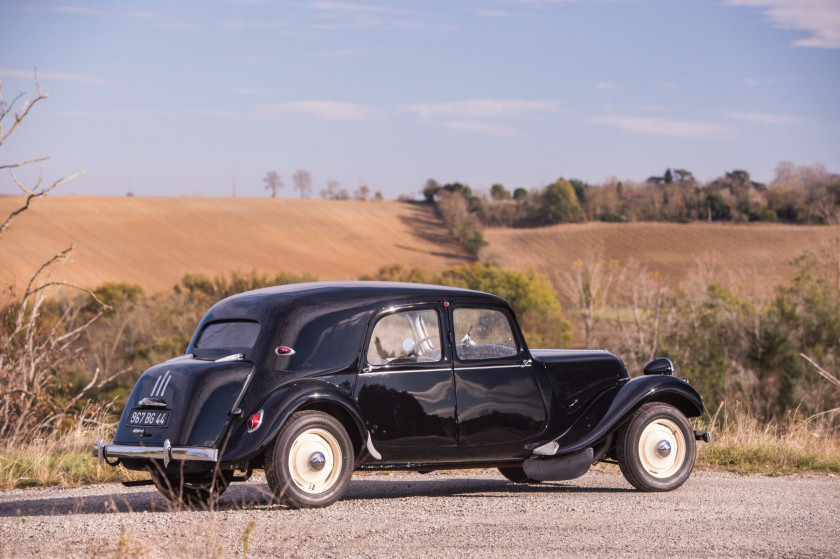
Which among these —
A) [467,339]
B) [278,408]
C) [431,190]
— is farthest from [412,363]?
[431,190]

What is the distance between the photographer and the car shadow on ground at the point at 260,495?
25.6ft

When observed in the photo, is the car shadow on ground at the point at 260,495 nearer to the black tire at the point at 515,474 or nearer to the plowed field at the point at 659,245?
the black tire at the point at 515,474

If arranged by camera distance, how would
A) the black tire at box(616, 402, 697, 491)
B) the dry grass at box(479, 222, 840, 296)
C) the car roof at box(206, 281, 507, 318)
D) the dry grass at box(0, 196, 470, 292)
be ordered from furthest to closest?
the dry grass at box(479, 222, 840, 296) < the dry grass at box(0, 196, 470, 292) < the black tire at box(616, 402, 697, 491) < the car roof at box(206, 281, 507, 318)

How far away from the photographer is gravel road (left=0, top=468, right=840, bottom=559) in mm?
5977

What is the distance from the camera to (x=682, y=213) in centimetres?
11306

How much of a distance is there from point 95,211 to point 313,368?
9642cm

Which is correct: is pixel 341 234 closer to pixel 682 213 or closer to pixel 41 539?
pixel 682 213

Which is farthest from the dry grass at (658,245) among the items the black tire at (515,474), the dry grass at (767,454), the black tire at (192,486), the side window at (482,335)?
the black tire at (192,486)

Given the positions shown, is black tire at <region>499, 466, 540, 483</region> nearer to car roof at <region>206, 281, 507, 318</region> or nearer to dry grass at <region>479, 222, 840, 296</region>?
car roof at <region>206, 281, 507, 318</region>

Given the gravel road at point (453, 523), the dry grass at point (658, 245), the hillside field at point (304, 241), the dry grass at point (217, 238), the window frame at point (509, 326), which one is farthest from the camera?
the dry grass at point (658, 245)

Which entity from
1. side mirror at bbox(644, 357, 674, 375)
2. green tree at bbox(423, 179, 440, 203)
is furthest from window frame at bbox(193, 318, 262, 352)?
green tree at bbox(423, 179, 440, 203)

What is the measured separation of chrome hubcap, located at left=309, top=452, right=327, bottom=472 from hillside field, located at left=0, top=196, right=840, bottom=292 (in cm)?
7373

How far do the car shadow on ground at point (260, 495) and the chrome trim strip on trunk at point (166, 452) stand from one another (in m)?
0.37

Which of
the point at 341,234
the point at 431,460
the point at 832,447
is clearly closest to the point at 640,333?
the point at 832,447
